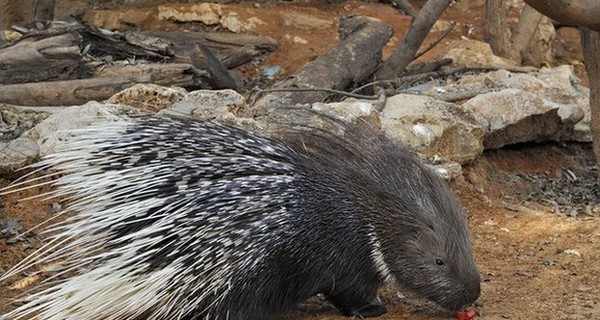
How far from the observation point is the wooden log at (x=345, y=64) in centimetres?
681

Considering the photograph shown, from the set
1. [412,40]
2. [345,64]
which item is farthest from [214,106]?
[412,40]

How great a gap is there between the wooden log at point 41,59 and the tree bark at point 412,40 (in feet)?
9.11

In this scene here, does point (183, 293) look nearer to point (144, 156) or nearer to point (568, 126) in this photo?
point (144, 156)

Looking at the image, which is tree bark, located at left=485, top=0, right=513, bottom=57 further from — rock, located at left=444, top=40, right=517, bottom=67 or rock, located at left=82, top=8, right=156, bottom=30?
rock, located at left=82, top=8, right=156, bottom=30

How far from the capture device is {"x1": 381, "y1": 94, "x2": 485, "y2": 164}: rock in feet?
18.4

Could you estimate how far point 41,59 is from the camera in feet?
18.9

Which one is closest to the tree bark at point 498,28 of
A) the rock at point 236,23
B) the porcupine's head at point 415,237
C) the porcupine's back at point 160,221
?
the rock at point 236,23

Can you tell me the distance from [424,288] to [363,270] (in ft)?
0.79

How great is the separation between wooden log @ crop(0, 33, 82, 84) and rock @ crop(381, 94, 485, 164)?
186 centimetres

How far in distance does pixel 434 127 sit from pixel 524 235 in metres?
0.97

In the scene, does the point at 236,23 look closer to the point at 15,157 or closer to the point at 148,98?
the point at 148,98

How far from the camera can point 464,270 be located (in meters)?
3.57

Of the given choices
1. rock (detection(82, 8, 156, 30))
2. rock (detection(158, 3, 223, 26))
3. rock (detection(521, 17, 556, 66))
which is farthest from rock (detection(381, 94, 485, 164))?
rock (detection(82, 8, 156, 30))

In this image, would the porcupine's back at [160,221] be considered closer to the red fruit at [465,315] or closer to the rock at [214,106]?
the red fruit at [465,315]
